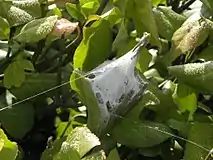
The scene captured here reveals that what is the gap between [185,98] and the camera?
716 mm

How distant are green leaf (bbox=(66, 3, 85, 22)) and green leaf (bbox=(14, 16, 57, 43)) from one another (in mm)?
69

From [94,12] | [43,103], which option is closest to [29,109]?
[43,103]

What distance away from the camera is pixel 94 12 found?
76 centimetres

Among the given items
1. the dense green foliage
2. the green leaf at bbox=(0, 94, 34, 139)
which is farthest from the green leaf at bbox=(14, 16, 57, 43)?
the green leaf at bbox=(0, 94, 34, 139)

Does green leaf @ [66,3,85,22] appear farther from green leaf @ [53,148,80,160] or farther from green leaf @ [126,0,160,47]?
green leaf @ [53,148,80,160]

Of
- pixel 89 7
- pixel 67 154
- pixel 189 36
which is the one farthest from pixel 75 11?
pixel 67 154

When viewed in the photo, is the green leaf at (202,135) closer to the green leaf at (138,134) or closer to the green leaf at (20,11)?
the green leaf at (138,134)

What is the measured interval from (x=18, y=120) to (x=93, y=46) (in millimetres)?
141

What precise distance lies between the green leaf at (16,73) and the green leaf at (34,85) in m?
0.04

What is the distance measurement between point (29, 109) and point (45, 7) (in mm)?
136

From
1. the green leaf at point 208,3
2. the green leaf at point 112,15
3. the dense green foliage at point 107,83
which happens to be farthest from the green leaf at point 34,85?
the green leaf at point 208,3

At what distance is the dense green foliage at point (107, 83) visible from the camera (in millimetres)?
633

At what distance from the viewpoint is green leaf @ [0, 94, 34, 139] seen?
2.48 ft

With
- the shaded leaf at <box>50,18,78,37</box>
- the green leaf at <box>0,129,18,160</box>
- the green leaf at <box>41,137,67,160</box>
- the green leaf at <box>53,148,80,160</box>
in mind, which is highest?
the shaded leaf at <box>50,18,78,37</box>
